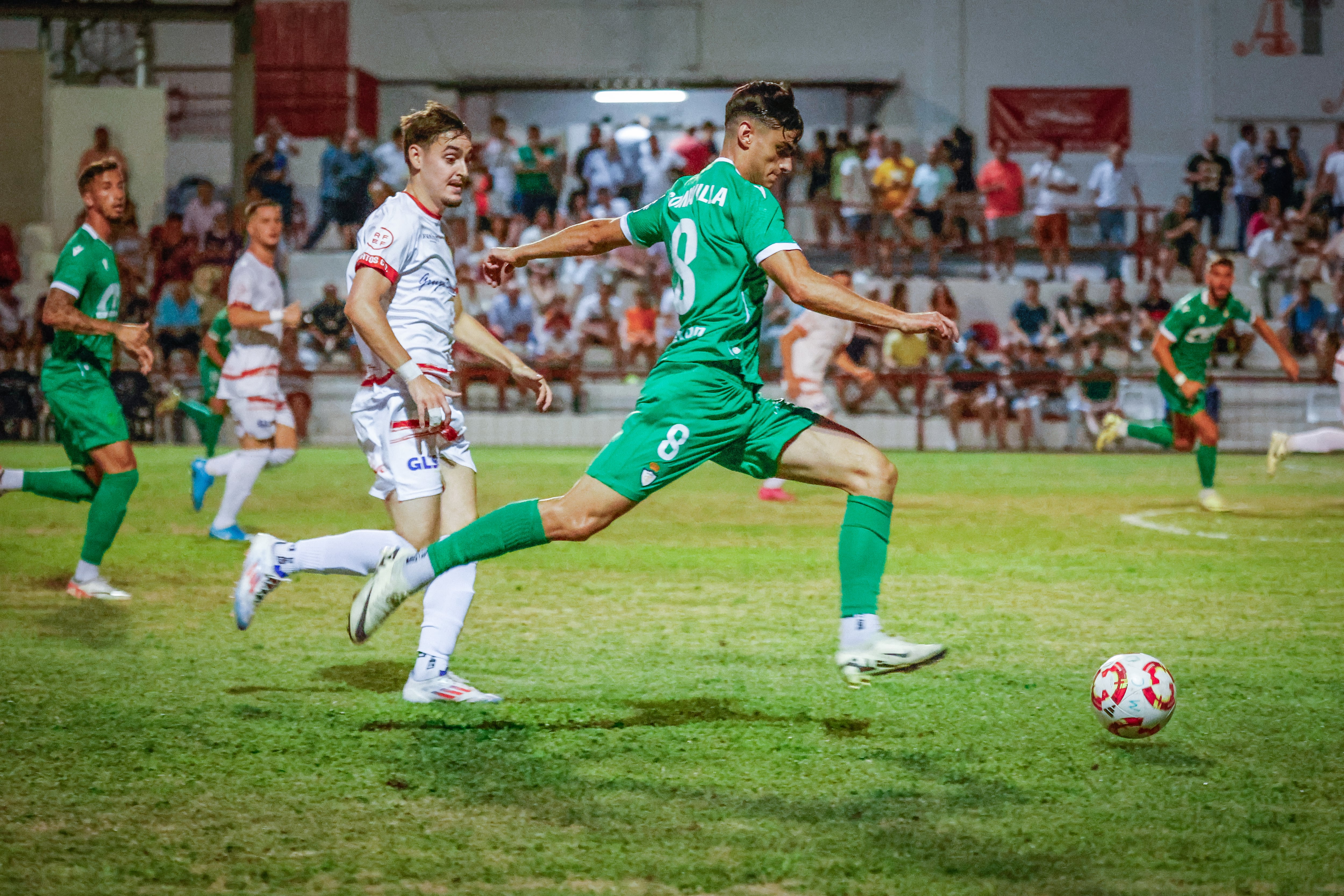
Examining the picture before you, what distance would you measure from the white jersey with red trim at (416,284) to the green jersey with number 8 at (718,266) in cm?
107

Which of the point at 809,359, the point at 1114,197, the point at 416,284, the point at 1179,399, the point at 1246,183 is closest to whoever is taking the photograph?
the point at 416,284

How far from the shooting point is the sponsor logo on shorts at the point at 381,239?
577cm

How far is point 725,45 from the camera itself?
97.7ft

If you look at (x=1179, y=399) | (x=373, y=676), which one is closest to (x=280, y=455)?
(x=373, y=676)

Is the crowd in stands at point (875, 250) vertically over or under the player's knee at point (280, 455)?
over

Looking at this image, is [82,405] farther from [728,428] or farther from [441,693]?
[728,428]

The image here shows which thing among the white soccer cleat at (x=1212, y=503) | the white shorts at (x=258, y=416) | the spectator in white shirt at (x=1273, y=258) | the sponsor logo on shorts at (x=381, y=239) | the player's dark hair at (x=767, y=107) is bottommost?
the white soccer cleat at (x=1212, y=503)

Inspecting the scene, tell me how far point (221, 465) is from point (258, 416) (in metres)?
0.91

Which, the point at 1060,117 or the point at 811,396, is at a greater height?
the point at 1060,117

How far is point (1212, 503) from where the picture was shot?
13539 millimetres

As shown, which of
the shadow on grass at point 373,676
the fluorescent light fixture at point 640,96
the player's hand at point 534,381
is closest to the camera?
the shadow on grass at point 373,676

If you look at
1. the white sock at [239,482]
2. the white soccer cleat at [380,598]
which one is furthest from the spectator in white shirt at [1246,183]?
the white soccer cleat at [380,598]

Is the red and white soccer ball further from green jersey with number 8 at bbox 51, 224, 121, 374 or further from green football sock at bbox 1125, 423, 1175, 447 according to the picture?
green football sock at bbox 1125, 423, 1175, 447

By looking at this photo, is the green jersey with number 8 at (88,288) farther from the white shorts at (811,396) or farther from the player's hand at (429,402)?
the white shorts at (811,396)
